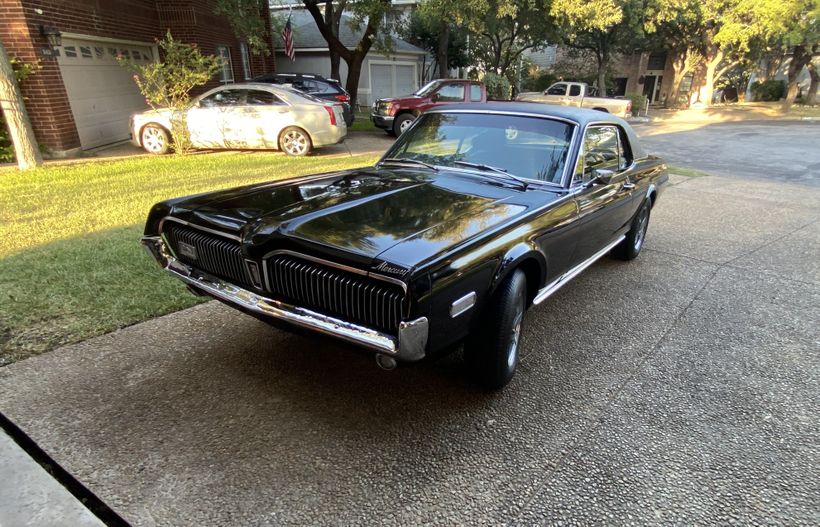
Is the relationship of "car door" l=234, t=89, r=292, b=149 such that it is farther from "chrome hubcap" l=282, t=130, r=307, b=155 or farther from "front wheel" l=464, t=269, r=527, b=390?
"front wheel" l=464, t=269, r=527, b=390

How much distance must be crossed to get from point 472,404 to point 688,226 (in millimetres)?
5444

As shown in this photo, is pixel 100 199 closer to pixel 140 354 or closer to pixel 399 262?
pixel 140 354

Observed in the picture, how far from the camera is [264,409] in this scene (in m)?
2.79

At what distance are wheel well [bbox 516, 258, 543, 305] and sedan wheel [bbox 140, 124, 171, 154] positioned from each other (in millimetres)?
9809

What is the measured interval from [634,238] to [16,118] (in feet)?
30.8

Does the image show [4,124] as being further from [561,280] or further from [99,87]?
[561,280]

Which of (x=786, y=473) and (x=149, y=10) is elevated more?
(x=149, y=10)

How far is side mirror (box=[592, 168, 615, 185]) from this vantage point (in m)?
3.66

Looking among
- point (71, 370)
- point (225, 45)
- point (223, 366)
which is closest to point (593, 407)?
point (223, 366)

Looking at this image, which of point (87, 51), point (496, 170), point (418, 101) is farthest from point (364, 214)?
point (418, 101)

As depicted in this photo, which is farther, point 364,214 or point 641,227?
point 641,227

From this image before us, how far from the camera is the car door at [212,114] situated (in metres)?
10.6

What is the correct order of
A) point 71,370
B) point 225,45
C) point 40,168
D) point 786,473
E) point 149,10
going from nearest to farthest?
1. point 786,473
2. point 71,370
3. point 40,168
4. point 149,10
5. point 225,45

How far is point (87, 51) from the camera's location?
11133 millimetres
